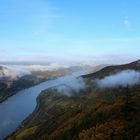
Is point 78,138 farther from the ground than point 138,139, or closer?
closer

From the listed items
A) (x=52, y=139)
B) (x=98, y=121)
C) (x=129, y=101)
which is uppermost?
(x=129, y=101)

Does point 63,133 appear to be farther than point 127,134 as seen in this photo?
Yes

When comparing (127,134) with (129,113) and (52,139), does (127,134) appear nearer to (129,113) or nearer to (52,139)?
Answer: (129,113)

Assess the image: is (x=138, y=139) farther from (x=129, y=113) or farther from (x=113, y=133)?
(x=129, y=113)

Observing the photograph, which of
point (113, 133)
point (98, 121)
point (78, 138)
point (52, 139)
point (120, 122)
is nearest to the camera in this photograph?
point (113, 133)

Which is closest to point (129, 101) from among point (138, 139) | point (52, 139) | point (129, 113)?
point (129, 113)

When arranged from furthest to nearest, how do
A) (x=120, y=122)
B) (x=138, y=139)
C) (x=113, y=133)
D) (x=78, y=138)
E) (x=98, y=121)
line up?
(x=98, y=121) < (x=78, y=138) < (x=120, y=122) < (x=113, y=133) < (x=138, y=139)

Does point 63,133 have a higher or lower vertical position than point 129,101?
lower

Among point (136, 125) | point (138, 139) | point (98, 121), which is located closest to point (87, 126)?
point (98, 121)

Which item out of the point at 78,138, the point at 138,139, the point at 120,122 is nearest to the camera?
the point at 138,139
